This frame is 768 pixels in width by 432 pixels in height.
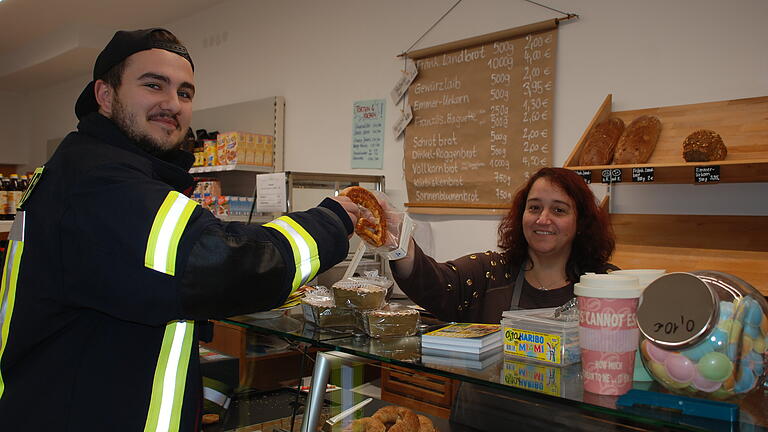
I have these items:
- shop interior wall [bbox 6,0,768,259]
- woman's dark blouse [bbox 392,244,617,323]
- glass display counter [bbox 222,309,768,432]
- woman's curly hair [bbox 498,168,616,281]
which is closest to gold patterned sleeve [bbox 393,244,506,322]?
woman's dark blouse [bbox 392,244,617,323]

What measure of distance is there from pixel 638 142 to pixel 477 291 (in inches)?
43.7

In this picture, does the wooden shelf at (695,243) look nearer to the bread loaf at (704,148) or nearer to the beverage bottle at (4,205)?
the bread loaf at (704,148)

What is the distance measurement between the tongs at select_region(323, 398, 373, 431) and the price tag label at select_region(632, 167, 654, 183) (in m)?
1.71

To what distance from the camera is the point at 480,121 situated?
3947 millimetres

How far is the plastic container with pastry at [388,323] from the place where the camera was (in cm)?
151

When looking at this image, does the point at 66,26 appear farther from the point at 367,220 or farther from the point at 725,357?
the point at 725,357

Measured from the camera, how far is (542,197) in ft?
8.48

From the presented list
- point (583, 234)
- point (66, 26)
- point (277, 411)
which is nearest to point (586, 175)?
point (583, 234)

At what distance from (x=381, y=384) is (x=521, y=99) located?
2.58 meters

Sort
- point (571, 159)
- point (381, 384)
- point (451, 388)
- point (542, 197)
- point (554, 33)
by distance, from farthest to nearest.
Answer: point (554, 33)
point (571, 159)
point (542, 197)
point (381, 384)
point (451, 388)

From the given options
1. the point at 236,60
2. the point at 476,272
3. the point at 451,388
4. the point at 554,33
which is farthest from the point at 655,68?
the point at 236,60

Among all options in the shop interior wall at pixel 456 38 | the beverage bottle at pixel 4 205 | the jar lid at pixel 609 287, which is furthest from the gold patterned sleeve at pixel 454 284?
the beverage bottle at pixel 4 205

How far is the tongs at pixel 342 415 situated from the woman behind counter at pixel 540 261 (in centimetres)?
82

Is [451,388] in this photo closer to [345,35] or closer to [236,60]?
[345,35]
